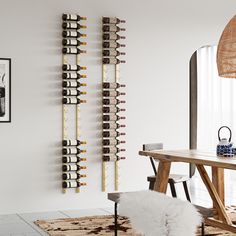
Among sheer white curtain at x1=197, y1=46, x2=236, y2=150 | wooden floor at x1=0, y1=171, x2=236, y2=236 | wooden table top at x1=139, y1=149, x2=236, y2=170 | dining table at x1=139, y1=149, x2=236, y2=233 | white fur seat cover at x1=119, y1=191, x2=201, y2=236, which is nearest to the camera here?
white fur seat cover at x1=119, y1=191, x2=201, y2=236

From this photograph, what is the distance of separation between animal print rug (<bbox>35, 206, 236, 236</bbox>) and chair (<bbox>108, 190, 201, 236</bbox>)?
7.93 ft

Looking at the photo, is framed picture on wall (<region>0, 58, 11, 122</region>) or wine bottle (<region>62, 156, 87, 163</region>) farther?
wine bottle (<region>62, 156, 87, 163</region>)

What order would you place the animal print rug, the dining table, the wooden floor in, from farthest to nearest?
the wooden floor → the animal print rug → the dining table

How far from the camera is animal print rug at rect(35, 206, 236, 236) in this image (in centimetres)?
528

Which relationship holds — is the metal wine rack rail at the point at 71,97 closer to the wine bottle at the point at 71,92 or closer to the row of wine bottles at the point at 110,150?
the wine bottle at the point at 71,92

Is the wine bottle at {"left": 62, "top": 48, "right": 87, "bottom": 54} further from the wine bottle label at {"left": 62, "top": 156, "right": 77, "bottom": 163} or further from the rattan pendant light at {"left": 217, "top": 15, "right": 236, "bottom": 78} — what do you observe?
the rattan pendant light at {"left": 217, "top": 15, "right": 236, "bottom": 78}

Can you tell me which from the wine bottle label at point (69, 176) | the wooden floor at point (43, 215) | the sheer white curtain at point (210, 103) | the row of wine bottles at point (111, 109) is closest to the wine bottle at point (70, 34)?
the row of wine bottles at point (111, 109)

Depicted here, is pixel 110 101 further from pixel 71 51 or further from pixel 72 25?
pixel 72 25

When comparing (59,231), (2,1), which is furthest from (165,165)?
(2,1)

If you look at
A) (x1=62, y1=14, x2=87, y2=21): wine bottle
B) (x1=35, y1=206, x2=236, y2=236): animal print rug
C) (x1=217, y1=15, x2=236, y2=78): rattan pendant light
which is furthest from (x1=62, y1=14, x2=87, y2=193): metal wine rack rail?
(x1=217, y1=15, x2=236, y2=78): rattan pendant light

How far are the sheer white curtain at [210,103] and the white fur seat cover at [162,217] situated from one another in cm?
688

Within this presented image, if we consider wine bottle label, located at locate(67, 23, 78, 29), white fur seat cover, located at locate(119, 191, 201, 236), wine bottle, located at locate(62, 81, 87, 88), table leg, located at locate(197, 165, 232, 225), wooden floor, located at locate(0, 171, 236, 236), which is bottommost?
wooden floor, located at locate(0, 171, 236, 236)

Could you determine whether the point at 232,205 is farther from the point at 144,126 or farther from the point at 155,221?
the point at 155,221

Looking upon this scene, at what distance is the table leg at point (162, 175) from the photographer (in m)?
5.67
